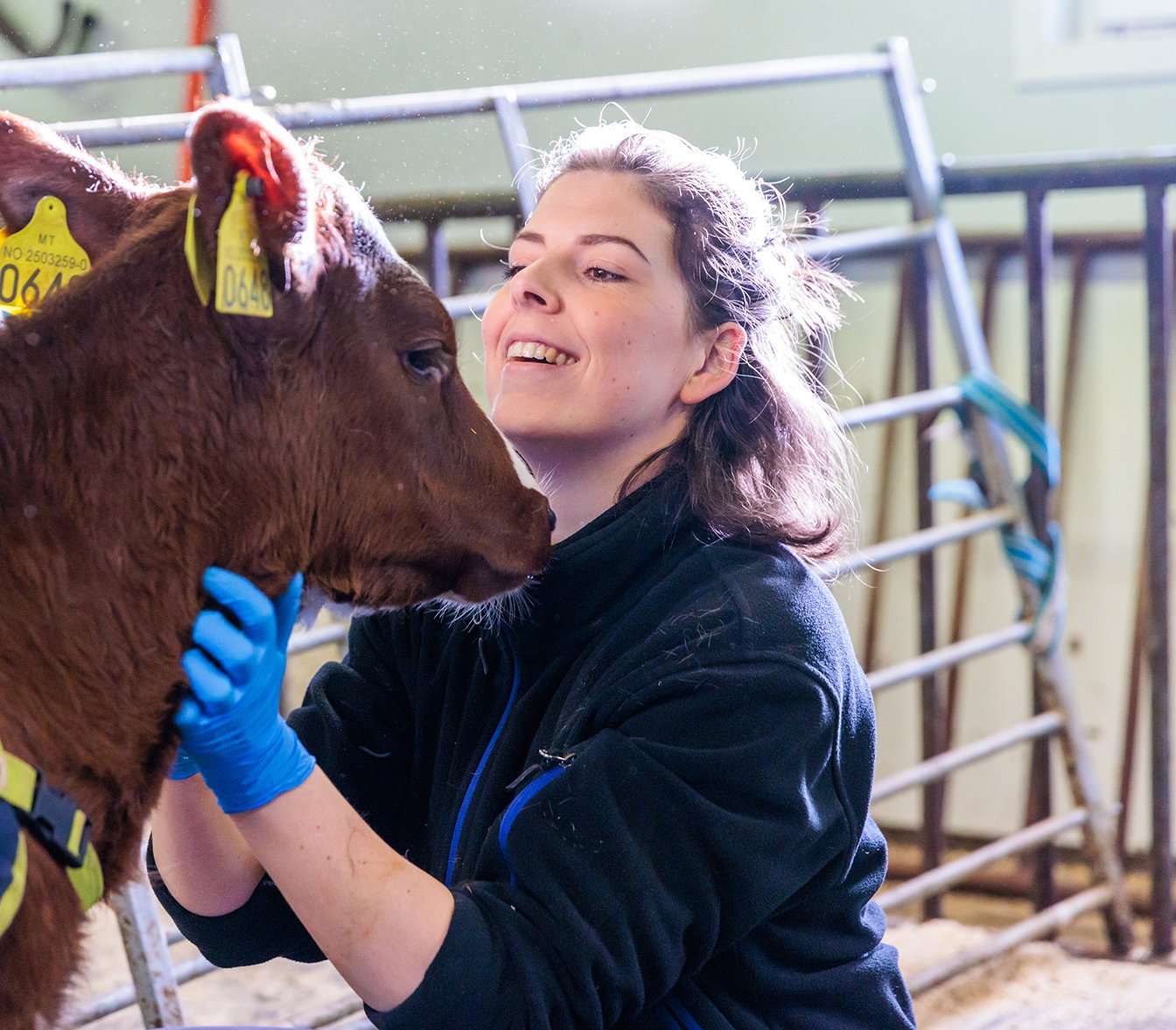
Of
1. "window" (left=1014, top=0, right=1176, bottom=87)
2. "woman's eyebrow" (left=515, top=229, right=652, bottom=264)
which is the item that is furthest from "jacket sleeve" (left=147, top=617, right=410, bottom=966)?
"window" (left=1014, top=0, right=1176, bottom=87)

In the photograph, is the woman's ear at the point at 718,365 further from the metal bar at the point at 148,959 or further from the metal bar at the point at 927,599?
the metal bar at the point at 927,599

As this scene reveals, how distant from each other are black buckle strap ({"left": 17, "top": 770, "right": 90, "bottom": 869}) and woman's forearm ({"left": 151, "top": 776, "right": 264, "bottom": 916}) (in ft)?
1.03

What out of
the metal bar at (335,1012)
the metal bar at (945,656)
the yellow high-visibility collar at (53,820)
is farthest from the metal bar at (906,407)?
Result: the yellow high-visibility collar at (53,820)

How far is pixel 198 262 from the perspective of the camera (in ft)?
3.50

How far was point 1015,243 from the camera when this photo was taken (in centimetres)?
355

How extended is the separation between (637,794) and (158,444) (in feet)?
1.70

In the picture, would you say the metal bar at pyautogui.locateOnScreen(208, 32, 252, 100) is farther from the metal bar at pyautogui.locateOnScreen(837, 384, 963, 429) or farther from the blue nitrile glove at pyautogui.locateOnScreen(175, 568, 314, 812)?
the metal bar at pyautogui.locateOnScreen(837, 384, 963, 429)

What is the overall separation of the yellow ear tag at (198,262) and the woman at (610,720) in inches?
9.4

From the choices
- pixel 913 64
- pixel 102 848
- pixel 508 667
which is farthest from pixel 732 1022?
pixel 913 64

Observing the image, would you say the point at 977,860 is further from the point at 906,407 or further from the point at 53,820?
the point at 53,820

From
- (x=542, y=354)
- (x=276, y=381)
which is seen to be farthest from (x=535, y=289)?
(x=276, y=381)

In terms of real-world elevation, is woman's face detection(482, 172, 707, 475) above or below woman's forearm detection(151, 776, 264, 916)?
above

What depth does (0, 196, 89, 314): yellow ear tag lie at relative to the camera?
1209mm

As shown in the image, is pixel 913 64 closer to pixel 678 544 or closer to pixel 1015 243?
pixel 1015 243
